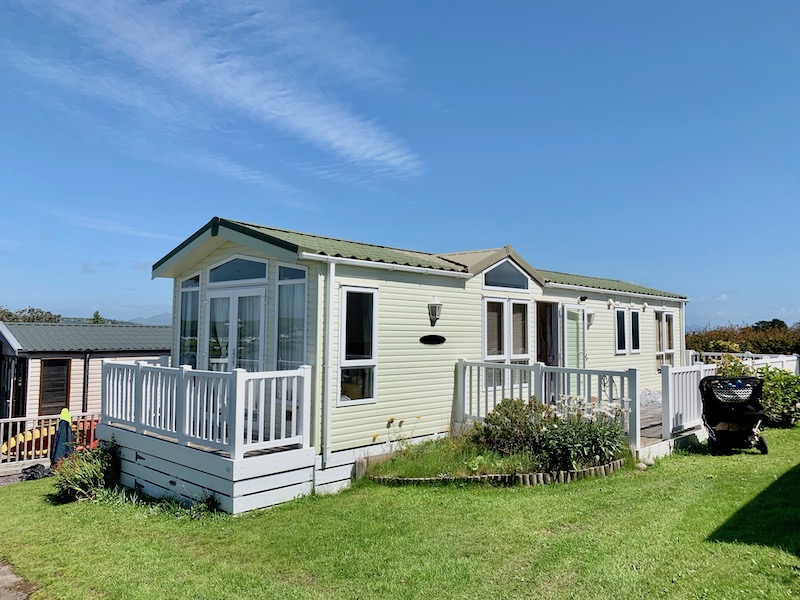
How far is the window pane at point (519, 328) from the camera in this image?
9.98 m

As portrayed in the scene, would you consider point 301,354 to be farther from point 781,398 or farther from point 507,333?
point 781,398

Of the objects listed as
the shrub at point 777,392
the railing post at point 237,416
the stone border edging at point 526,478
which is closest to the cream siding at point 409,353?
the stone border edging at point 526,478

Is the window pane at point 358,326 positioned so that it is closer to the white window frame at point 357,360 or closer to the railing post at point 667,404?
the white window frame at point 357,360

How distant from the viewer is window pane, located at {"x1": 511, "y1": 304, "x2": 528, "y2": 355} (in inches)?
393

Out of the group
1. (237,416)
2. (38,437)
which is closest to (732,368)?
(237,416)

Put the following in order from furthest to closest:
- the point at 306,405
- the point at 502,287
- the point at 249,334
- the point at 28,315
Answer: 1. the point at 28,315
2. the point at 502,287
3. the point at 249,334
4. the point at 306,405

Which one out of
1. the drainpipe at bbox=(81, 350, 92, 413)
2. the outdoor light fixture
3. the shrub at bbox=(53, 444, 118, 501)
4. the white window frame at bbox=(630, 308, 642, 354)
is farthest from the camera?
the drainpipe at bbox=(81, 350, 92, 413)

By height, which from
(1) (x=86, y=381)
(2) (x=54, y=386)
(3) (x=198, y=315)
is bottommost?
(2) (x=54, y=386)

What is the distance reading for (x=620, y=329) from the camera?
12828 millimetres

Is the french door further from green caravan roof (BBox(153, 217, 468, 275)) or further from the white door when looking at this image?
the white door

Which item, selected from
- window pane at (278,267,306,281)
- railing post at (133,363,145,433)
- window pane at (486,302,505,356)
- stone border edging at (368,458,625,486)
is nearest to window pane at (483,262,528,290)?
window pane at (486,302,505,356)

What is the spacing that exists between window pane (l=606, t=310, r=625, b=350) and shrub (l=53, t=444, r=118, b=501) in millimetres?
11257

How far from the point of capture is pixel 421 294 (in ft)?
27.1

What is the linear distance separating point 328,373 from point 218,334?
292 cm
